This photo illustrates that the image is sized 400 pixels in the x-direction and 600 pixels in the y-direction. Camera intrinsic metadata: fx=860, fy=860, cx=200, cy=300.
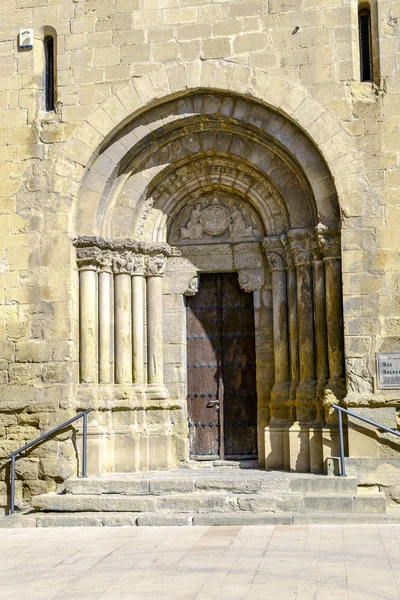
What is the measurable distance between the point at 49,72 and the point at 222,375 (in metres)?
4.35

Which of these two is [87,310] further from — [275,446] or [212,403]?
[275,446]

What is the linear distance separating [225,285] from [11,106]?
11.4ft

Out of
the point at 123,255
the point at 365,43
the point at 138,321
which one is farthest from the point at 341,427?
the point at 365,43

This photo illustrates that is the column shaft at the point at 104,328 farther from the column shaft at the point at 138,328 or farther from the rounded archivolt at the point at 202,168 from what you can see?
the rounded archivolt at the point at 202,168

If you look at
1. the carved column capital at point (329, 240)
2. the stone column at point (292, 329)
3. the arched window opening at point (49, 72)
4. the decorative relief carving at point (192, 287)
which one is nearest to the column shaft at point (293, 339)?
the stone column at point (292, 329)

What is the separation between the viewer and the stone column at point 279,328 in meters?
10.2

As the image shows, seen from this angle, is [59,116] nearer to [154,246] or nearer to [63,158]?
[63,158]


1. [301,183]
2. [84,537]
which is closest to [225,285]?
[301,183]

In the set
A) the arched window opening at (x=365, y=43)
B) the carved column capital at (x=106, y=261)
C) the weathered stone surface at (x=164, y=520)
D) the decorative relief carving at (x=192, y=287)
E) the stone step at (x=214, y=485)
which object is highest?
the arched window opening at (x=365, y=43)

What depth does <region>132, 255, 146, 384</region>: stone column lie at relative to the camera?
10586 mm

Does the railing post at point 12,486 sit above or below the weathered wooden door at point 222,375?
below

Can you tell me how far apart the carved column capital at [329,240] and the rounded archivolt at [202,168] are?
0.55ft

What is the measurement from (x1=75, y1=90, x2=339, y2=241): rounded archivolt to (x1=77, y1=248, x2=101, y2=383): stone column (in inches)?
12.4

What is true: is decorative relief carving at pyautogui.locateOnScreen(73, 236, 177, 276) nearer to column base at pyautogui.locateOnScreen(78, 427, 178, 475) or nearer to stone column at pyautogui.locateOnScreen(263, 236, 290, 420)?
stone column at pyautogui.locateOnScreen(263, 236, 290, 420)
